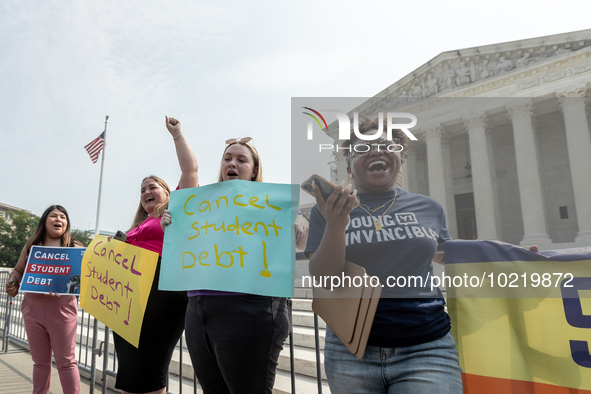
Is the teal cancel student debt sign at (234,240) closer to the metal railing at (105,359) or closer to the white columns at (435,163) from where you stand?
the metal railing at (105,359)

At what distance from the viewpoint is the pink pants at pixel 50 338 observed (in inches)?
136

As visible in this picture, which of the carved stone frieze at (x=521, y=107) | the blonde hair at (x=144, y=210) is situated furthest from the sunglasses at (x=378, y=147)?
the carved stone frieze at (x=521, y=107)

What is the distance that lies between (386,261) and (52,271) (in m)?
3.64

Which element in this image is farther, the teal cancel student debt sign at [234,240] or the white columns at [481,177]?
the white columns at [481,177]

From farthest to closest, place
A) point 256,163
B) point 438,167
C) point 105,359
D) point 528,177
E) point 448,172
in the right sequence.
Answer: point 448,172
point 438,167
point 528,177
point 105,359
point 256,163

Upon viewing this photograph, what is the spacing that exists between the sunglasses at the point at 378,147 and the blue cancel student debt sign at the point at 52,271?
340 cm

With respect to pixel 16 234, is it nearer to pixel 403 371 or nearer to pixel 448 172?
pixel 448 172

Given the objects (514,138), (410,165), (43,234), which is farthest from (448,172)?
(43,234)

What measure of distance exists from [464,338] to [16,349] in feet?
27.7

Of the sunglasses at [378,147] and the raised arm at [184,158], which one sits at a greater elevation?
the raised arm at [184,158]

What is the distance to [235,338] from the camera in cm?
176

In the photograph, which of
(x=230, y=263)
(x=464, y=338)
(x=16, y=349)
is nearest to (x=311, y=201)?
(x=230, y=263)

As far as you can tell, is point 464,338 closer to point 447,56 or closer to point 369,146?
point 369,146

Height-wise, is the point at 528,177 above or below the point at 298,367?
above
